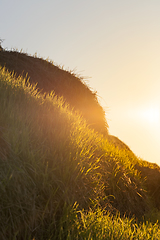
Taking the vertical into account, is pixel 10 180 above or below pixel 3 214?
above

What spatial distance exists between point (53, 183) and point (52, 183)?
23 millimetres

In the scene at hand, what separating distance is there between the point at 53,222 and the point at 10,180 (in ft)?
2.06

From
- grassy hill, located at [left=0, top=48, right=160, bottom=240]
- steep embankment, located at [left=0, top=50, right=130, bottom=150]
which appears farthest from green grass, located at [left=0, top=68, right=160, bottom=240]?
steep embankment, located at [left=0, top=50, right=130, bottom=150]

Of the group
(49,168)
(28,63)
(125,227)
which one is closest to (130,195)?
(125,227)

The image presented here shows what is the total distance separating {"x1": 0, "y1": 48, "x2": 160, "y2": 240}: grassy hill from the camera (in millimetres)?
2021

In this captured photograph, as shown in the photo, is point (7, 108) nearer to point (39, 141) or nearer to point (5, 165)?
point (39, 141)

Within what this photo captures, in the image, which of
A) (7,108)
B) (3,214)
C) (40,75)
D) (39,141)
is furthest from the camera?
(40,75)

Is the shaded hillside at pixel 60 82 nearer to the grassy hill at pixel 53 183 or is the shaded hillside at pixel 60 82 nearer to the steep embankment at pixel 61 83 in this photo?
the steep embankment at pixel 61 83

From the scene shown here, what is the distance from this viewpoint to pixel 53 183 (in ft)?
8.16

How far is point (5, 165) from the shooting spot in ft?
7.56

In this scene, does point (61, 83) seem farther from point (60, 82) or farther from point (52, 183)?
point (52, 183)

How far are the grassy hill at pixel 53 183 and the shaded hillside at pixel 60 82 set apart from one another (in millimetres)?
Answer: 3211

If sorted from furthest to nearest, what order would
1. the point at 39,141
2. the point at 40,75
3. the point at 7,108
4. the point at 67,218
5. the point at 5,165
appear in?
the point at 40,75 → the point at 7,108 → the point at 39,141 → the point at 5,165 → the point at 67,218

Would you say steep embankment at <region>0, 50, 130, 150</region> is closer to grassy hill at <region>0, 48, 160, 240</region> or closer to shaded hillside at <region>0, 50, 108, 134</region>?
shaded hillside at <region>0, 50, 108, 134</region>
